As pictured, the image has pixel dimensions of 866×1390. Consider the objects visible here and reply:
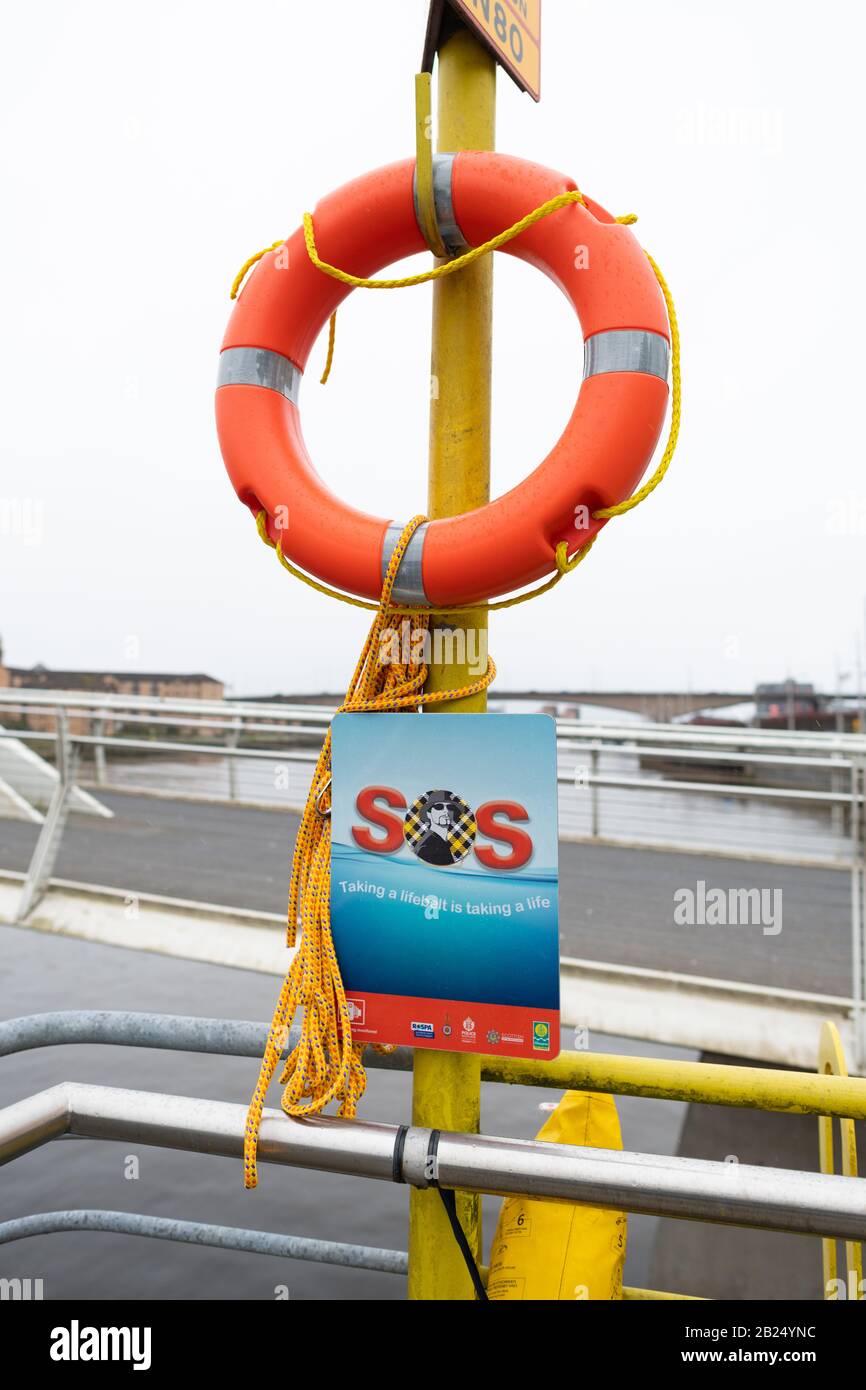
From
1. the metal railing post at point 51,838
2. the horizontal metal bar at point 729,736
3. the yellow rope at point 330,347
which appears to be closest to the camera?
the yellow rope at point 330,347

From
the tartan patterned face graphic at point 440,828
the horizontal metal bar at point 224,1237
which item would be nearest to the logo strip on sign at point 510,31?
the tartan patterned face graphic at point 440,828

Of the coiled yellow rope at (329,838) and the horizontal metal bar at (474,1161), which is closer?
the horizontal metal bar at (474,1161)

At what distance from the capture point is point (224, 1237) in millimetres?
1652

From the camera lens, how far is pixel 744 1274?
322cm

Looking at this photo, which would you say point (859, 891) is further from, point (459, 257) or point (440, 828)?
point (459, 257)

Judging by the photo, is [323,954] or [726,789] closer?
[323,954]

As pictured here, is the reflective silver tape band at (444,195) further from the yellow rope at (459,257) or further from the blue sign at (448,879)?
the blue sign at (448,879)

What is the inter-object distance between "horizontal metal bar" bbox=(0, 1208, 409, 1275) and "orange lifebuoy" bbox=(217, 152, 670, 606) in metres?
1.19

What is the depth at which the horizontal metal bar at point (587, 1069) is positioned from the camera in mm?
1094

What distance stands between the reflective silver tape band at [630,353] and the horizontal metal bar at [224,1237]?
4.83 feet

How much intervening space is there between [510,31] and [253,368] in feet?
2.15

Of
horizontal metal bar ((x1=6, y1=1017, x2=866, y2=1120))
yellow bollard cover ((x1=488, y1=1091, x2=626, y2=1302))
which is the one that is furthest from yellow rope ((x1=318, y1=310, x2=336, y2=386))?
yellow bollard cover ((x1=488, y1=1091, x2=626, y2=1302))

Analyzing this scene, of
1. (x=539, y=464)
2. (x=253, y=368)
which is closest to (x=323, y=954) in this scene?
(x=539, y=464)
